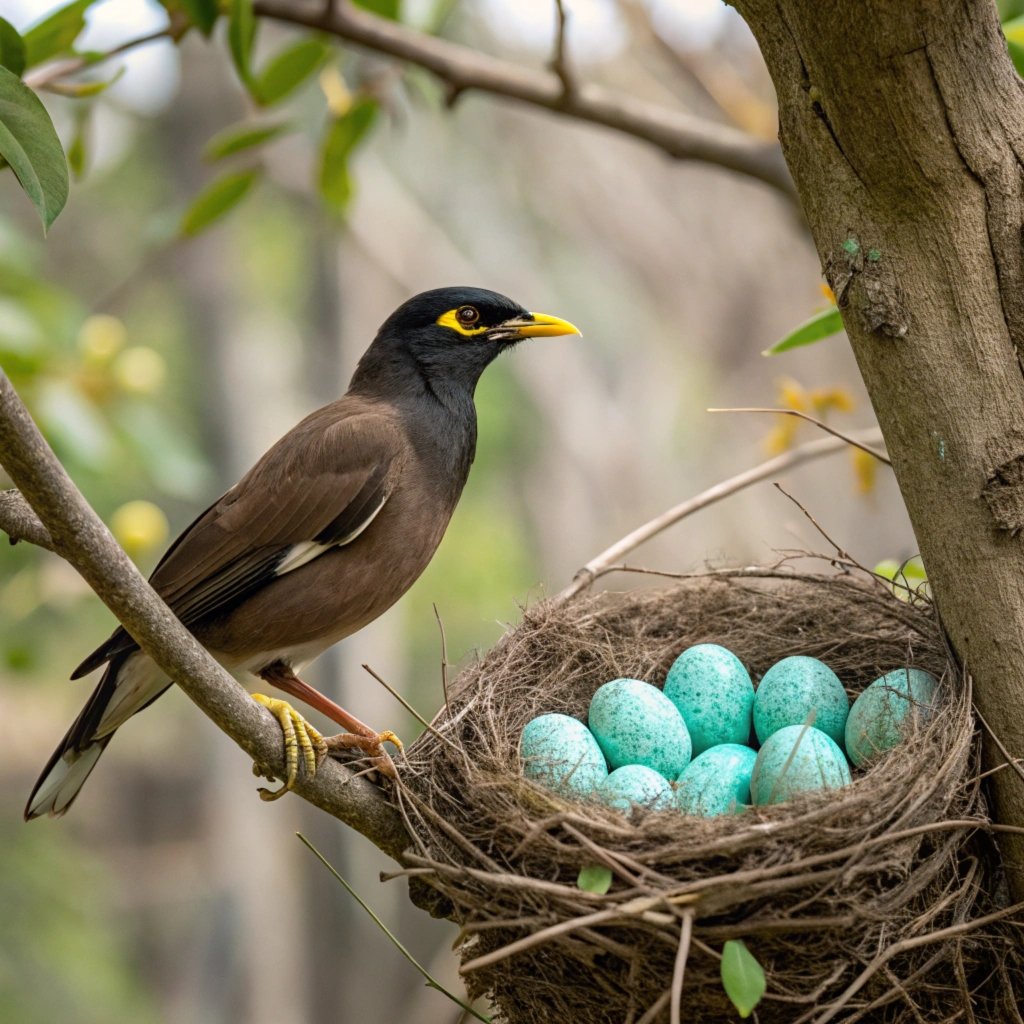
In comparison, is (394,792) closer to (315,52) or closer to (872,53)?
(872,53)

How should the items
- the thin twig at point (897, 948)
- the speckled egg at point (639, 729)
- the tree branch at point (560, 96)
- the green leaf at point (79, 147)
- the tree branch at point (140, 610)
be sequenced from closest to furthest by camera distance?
the tree branch at point (140, 610) → the thin twig at point (897, 948) → the speckled egg at point (639, 729) → the green leaf at point (79, 147) → the tree branch at point (560, 96)

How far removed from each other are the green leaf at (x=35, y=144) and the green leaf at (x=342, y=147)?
1899mm

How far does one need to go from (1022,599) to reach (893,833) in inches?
18.5

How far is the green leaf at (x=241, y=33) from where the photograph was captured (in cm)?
320

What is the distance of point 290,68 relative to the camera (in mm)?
3771

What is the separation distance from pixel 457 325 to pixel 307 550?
0.89 m

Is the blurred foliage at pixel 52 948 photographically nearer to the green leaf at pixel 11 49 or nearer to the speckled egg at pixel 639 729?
the speckled egg at pixel 639 729

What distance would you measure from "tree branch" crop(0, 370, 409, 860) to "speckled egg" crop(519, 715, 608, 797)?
323 millimetres

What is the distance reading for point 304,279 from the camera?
12188mm

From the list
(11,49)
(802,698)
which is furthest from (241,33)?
(802,698)

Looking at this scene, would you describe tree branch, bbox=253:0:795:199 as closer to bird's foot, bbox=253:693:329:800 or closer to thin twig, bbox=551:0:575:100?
thin twig, bbox=551:0:575:100

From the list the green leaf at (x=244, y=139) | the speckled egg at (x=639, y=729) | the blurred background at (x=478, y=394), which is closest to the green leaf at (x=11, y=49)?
the green leaf at (x=244, y=139)

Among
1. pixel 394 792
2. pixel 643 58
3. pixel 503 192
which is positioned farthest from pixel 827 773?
pixel 503 192

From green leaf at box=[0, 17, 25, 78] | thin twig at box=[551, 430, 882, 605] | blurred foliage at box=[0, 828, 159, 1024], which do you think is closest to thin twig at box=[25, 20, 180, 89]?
green leaf at box=[0, 17, 25, 78]
